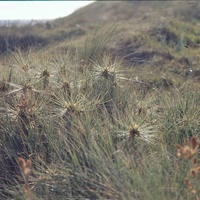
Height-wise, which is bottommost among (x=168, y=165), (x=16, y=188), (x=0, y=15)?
(x=16, y=188)

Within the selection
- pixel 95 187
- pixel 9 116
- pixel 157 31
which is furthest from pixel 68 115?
pixel 157 31

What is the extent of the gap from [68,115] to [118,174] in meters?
1.00

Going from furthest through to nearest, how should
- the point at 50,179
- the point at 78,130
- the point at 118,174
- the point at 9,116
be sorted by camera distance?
the point at 9,116 < the point at 78,130 < the point at 50,179 < the point at 118,174

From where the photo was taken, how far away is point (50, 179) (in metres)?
3.36

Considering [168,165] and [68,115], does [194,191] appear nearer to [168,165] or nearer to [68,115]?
[168,165]

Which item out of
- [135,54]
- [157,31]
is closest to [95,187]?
[135,54]

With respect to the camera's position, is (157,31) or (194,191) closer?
(194,191)

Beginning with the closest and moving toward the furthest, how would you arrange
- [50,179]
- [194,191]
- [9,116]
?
[194,191] → [50,179] → [9,116]

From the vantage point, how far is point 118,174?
305 cm

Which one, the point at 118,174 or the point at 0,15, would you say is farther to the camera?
the point at 0,15

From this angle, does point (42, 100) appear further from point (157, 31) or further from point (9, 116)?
point (157, 31)

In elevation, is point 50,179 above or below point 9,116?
below

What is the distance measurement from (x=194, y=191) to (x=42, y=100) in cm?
189

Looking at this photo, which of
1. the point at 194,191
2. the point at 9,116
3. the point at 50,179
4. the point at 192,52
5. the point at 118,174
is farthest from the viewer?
the point at 192,52
